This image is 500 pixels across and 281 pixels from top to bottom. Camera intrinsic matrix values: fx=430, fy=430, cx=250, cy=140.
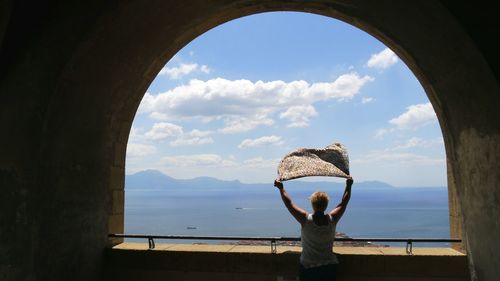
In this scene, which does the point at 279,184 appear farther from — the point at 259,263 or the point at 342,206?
the point at 259,263

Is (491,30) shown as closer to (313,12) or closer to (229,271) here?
(313,12)

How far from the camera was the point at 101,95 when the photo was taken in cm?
439

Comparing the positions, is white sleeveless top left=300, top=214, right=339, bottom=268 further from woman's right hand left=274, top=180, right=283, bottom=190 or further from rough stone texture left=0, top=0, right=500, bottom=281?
rough stone texture left=0, top=0, right=500, bottom=281

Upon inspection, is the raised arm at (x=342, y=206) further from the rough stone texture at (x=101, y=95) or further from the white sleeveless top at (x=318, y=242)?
the rough stone texture at (x=101, y=95)

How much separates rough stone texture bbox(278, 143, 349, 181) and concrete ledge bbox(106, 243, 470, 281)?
113 cm

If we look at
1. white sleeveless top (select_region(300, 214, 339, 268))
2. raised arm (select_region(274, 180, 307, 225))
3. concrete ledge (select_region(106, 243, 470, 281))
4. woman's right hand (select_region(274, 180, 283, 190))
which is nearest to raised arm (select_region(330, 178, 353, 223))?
white sleeveless top (select_region(300, 214, 339, 268))

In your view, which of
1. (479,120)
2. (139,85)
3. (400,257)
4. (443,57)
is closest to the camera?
(479,120)

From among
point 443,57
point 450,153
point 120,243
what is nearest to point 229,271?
point 120,243

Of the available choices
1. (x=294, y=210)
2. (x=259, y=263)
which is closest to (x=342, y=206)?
(x=294, y=210)

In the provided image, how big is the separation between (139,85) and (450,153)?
3.48m

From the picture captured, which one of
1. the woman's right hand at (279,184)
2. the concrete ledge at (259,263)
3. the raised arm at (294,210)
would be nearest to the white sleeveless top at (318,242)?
the raised arm at (294,210)

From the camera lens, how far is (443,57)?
3490 mm

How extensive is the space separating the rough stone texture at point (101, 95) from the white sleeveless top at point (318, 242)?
123cm

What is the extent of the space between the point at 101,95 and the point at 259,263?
93.0 inches
